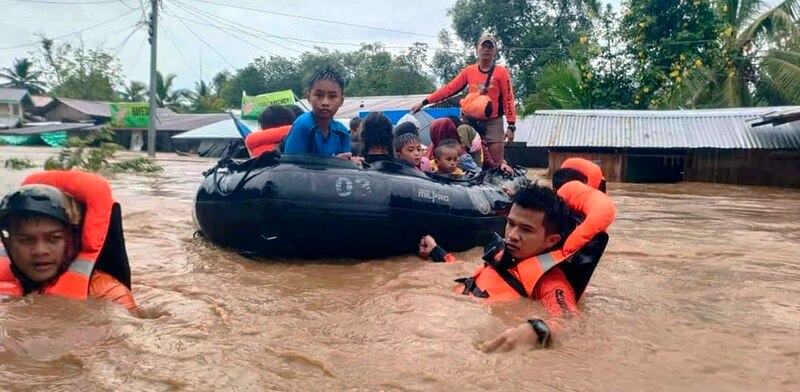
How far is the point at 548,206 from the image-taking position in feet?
10.8

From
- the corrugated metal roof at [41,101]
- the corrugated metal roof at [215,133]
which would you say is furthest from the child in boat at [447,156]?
the corrugated metal roof at [41,101]

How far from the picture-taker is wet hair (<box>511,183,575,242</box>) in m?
3.28

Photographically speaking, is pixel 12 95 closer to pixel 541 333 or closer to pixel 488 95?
pixel 488 95

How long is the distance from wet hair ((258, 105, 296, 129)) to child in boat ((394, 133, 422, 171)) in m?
1.13

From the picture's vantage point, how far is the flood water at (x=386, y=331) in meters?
2.31

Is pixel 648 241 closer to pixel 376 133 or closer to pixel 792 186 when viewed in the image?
pixel 376 133

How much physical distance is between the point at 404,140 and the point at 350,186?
3.84 ft

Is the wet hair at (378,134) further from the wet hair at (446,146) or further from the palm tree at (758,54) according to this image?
the palm tree at (758,54)

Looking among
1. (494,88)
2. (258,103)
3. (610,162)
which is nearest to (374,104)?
(258,103)

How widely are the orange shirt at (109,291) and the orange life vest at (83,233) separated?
0.09m

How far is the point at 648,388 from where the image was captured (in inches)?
90.7

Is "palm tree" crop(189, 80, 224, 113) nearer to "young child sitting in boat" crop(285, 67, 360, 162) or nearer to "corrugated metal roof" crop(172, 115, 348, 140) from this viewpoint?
"corrugated metal roof" crop(172, 115, 348, 140)

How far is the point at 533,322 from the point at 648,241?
12.4 feet

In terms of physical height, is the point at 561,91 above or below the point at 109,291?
above
